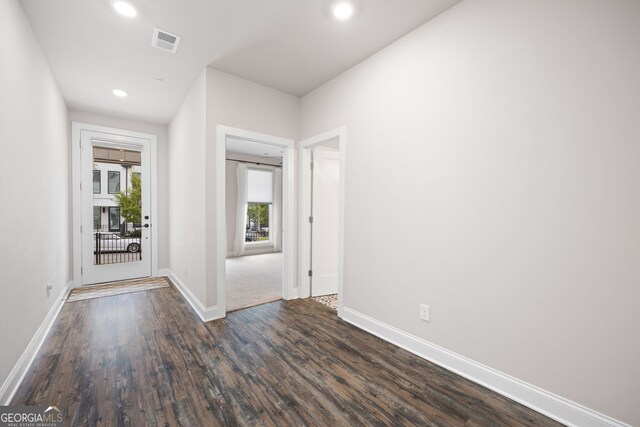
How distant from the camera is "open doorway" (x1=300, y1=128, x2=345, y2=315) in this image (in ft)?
11.8

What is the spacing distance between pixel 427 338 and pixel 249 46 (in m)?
3.08

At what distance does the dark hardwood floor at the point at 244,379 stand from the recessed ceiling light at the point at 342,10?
278 cm

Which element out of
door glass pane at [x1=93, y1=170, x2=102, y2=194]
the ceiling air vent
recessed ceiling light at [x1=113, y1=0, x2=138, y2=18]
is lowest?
door glass pane at [x1=93, y1=170, x2=102, y2=194]

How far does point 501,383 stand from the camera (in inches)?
70.6

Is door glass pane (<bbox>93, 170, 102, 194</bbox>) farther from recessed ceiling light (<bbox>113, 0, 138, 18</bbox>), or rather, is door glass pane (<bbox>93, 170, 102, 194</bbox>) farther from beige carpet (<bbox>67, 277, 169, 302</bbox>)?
recessed ceiling light (<bbox>113, 0, 138, 18</bbox>)

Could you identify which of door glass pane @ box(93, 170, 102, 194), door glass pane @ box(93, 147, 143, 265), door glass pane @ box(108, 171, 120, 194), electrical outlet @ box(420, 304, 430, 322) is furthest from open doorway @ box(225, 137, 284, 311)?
electrical outlet @ box(420, 304, 430, 322)

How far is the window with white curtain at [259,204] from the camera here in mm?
7531

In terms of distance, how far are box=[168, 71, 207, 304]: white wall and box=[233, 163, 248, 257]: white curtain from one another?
8.62ft

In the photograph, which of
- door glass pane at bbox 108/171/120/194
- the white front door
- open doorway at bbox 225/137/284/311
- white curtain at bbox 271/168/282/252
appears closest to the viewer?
the white front door

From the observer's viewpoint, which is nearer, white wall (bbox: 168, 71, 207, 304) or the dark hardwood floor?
the dark hardwood floor

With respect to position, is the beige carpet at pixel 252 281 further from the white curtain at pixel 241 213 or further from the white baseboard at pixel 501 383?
the white baseboard at pixel 501 383

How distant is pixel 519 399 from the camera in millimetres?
1709

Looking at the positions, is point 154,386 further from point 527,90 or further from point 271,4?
point 527,90

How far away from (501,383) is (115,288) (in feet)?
16.1
